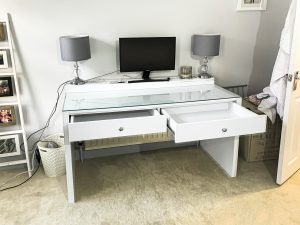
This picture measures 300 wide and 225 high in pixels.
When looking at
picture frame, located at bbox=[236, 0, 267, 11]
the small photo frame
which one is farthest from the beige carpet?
picture frame, located at bbox=[236, 0, 267, 11]

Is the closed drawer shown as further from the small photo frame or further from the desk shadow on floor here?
the small photo frame

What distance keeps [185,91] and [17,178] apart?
1632 mm

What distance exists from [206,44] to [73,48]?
1.15 metres

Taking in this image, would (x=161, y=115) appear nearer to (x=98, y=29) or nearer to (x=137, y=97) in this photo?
(x=137, y=97)

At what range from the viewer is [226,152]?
8.80ft

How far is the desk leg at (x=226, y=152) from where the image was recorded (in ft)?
8.43

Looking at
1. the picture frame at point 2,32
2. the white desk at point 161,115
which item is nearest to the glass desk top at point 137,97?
the white desk at point 161,115

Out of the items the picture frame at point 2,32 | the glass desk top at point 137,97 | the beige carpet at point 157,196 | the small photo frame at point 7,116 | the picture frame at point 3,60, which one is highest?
the picture frame at point 2,32

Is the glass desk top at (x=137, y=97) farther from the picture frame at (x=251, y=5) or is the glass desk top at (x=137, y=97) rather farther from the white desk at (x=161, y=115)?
the picture frame at (x=251, y=5)

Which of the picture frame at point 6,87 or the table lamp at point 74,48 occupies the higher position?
the table lamp at point 74,48

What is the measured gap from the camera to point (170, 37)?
2.72m

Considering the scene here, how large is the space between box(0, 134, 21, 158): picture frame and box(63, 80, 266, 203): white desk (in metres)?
0.50

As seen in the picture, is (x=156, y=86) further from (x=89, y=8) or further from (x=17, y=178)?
(x=17, y=178)

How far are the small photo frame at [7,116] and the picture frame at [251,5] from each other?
7.35ft
